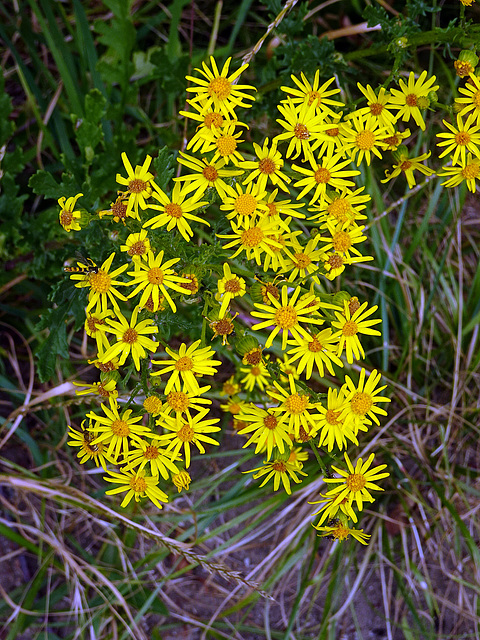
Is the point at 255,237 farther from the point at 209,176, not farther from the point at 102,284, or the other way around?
the point at 102,284

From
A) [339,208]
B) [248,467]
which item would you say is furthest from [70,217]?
[248,467]

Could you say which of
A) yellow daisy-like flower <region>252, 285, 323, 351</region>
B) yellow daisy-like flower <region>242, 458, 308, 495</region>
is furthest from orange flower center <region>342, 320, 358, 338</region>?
yellow daisy-like flower <region>242, 458, 308, 495</region>

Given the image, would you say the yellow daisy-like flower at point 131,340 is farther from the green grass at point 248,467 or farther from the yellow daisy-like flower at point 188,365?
the green grass at point 248,467

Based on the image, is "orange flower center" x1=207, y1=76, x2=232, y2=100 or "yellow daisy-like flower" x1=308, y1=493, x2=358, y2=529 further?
"yellow daisy-like flower" x1=308, y1=493, x2=358, y2=529

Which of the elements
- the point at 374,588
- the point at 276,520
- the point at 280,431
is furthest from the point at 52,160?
the point at 374,588

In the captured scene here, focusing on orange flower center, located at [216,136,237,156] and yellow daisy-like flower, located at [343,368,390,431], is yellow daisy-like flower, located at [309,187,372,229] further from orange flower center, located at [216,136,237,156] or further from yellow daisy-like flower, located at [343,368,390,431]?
yellow daisy-like flower, located at [343,368,390,431]

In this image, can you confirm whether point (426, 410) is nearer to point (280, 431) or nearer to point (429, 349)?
point (429, 349)

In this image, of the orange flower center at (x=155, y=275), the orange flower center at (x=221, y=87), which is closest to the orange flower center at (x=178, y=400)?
the orange flower center at (x=155, y=275)

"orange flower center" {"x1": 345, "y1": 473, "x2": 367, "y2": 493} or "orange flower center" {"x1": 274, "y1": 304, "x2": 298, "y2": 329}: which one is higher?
"orange flower center" {"x1": 274, "y1": 304, "x2": 298, "y2": 329}
